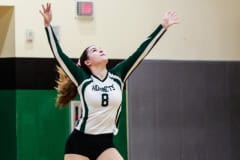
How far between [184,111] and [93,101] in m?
1.96

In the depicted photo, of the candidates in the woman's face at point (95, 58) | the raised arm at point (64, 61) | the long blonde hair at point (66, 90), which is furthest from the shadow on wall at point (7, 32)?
the woman's face at point (95, 58)

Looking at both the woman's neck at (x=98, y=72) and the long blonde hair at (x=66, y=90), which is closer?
the woman's neck at (x=98, y=72)

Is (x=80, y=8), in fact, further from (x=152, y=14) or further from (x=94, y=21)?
(x=152, y=14)

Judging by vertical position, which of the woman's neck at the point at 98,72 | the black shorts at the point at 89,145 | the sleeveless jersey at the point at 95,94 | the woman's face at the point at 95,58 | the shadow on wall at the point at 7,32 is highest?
the shadow on wall at the point at 7,32

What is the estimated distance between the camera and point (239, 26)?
6223mm

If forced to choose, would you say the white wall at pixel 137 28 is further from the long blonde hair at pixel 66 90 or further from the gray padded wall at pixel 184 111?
the long blonde hair at pixel 66 90

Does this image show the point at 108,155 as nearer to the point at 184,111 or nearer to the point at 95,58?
the point at 95,58

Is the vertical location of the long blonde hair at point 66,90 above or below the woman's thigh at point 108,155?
above

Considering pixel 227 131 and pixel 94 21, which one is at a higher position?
pixel 94 21

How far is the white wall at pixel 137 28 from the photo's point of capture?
17.4ft

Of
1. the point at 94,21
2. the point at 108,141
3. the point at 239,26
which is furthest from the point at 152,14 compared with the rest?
the point at 108,141

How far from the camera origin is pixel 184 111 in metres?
5.87

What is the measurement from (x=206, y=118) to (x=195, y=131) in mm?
189

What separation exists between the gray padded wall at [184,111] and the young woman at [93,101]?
55.6 inches
